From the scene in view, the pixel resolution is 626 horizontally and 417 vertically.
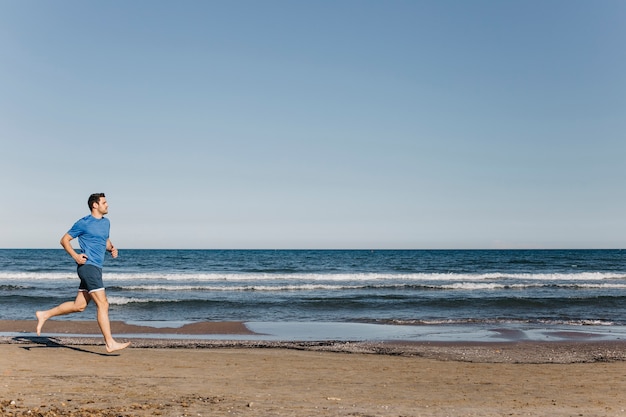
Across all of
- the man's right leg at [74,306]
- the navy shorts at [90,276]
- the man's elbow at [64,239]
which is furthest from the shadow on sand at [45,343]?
the man's elbow at [64,239]

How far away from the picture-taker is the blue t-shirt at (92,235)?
24.2 ft

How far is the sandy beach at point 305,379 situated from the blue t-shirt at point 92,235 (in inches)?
55.6

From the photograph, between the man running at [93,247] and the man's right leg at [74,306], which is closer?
the man running at [93,247]

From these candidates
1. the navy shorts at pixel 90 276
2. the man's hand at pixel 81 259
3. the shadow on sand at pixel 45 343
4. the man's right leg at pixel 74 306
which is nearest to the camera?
the man's hand at pixel 81 259

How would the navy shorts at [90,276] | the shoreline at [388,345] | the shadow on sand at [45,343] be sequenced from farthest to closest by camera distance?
1. the shoreline at [388,345]
2. the shadow on sand at [45,343]
3. the navy shorts at [90,276]

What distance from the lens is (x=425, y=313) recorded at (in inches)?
→ 699

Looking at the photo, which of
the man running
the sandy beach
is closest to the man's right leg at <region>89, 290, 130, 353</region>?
the man running

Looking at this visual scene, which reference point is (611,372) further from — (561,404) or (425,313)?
(425,313)

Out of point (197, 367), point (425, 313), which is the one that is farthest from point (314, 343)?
point (425, 313)

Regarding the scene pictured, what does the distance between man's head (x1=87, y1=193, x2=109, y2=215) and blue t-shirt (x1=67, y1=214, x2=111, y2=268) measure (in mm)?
115

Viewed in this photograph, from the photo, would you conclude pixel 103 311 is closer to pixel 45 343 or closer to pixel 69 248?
pixel 69 248

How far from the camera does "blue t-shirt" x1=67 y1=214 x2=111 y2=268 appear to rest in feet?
24.2

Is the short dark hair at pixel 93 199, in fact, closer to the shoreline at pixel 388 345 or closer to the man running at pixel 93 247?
the man running at pixel 93 247

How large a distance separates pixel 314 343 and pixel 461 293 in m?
16.1
